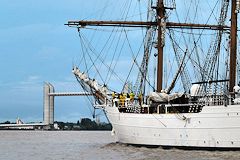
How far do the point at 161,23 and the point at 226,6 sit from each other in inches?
360

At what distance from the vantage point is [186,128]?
138 feet

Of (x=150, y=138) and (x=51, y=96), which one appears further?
(x=51, y=96)

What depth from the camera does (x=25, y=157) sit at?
40.5 meters

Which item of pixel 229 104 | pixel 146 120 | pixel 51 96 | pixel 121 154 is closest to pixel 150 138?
pixel 146 120

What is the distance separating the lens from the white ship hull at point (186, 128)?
38719 millimetres

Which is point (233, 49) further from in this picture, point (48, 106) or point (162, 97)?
point (48, 106)

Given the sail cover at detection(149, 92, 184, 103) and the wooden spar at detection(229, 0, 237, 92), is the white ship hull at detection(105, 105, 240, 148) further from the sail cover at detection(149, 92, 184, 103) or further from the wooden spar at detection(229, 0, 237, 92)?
the wooden spar at detection(229, 0, 237, 92)

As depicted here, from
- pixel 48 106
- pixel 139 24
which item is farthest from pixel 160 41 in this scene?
pixel 48 106

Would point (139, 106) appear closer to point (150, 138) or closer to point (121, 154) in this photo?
point (150, 138)

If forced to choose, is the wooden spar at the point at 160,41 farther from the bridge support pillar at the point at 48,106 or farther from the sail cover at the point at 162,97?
the bridge support pillar at the point at 48,106

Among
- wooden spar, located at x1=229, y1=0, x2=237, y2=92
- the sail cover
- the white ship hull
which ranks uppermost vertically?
wooden spar, located at x1=229, y1=0, x2=237, y2=92

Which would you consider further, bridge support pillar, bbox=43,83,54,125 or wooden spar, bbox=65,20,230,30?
bridge support pillar, bbox=43,83,54,125

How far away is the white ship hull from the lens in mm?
38719

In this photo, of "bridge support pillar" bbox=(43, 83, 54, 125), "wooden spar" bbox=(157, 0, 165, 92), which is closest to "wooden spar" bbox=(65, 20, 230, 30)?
"wooden spar" bbox=(157, 0, 165, 92)
